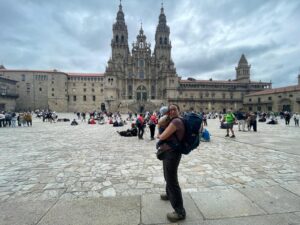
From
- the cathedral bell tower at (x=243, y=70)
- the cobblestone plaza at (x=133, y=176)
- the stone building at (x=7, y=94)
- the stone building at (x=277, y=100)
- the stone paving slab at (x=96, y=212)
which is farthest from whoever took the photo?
the cathedral bell tower at (x=243, y=70)

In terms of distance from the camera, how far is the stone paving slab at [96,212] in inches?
106

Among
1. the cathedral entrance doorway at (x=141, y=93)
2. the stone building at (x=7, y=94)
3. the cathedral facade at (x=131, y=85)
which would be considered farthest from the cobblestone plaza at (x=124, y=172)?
the cathedral entrance doorway at (x=141, y=93)

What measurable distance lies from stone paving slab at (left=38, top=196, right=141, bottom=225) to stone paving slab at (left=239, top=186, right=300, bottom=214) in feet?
7.27

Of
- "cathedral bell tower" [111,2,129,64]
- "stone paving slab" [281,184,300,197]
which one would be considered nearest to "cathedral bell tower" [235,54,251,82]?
"cathedral bell tower" [111,2,129,64]

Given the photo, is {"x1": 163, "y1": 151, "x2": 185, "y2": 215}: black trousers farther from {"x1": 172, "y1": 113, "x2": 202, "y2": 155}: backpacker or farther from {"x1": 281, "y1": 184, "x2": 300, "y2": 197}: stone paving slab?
{"x1": 281, "y1": 184, "x2": 300, "y2": 197}: stone paving slab

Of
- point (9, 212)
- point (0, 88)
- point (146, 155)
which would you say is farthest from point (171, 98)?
point (9, 212)

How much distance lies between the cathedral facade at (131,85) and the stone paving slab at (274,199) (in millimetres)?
62620

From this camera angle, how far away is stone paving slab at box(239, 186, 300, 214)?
2.99 meters

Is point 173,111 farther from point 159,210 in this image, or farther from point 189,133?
point 159,210

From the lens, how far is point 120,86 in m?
70.9

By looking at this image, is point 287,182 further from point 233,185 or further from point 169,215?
point 169,215

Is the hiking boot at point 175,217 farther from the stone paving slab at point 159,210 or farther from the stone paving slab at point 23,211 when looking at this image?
the stone paving slab at point 23,211

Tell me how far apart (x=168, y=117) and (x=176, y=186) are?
42.2 inches

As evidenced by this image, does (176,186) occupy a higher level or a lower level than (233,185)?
higher
